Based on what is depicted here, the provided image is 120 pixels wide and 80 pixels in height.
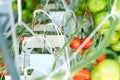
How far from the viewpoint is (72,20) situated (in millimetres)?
1097

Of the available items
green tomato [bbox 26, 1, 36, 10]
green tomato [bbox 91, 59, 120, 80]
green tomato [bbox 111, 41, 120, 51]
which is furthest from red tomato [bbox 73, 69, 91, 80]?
green tomato [bbox 26, 1, 36, 10]

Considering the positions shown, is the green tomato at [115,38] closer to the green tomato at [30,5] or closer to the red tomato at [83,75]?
the red tomato at [83,75]

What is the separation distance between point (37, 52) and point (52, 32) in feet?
0.33

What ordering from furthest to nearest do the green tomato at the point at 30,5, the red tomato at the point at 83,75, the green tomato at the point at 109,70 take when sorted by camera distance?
the green tomato at the point at 30,5 < the red tomato at the point at 83,75 < the green tomato at the point at 109,70

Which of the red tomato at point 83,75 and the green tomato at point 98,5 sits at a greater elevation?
the green tomato at point 98,5

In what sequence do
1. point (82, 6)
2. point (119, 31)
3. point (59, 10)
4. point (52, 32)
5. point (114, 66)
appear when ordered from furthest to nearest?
point (59, 10)
point (82, 6)
point (52, 32)
point (119, 31)
point (114, 66)

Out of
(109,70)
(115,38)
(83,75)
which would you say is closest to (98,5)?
(115,38)

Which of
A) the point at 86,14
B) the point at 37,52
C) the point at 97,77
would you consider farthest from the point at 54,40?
the point at 97,77

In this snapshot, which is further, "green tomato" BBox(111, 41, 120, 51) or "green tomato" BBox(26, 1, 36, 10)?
"green tomato" BBox(26, 1, 36, 10)

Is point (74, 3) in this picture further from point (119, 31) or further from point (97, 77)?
point (97, 77)

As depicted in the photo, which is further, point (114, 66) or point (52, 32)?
point (52, 32)

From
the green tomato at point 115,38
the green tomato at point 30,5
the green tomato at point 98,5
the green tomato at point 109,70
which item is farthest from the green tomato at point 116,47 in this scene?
the green tomato at point 30,5

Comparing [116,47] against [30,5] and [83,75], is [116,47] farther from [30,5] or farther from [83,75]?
[30,5]

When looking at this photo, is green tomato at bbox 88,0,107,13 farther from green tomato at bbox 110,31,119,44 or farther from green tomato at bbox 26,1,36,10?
green tomato at bbox 26,1,36,10
